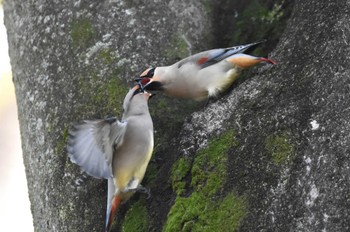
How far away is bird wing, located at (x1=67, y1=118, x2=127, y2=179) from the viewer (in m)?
4.32

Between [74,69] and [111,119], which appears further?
[74,69]

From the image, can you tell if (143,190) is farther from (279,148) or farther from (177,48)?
(177,48)

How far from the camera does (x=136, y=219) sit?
418cm

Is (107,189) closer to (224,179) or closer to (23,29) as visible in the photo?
(224,179)

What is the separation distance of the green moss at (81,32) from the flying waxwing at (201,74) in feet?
1.48

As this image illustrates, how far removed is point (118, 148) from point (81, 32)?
831 millimetres

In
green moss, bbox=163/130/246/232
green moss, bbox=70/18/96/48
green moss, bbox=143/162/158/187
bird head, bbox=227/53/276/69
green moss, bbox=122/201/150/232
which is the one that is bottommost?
green moss, bbox=122/201/150/232

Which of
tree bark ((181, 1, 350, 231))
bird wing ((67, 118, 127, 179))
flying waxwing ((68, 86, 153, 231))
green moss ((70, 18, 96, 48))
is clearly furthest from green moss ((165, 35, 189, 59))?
tree bark ((181, 1, 350, 231))

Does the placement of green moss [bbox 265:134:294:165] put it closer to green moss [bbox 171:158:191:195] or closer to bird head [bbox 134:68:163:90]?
green moss [bbox 171:158:191:195]

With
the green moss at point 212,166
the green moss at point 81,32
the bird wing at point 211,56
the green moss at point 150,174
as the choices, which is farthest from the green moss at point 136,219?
the green moss at point 81,32

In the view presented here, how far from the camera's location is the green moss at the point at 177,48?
512 cm

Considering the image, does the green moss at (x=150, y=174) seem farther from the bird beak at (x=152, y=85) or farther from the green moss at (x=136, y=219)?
the bird beak at (x=152, y=85)

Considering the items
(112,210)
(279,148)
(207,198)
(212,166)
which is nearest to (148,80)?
(112,210)

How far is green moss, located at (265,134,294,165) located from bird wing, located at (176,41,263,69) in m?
1.23
